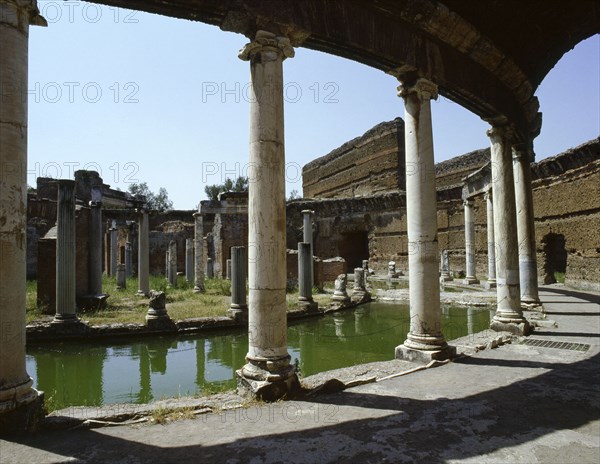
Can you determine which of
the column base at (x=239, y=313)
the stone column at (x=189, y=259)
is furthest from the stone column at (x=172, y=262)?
the column base at (x=239, y=313)

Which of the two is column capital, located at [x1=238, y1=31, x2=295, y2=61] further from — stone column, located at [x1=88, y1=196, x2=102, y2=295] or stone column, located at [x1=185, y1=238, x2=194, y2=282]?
stone column, located at [x1=185, y1=238, x2=194, y2=282]

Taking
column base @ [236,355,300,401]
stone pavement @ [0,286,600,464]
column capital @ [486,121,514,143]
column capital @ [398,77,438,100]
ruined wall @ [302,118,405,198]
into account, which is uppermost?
ruined wall @ [302,118,405,198]

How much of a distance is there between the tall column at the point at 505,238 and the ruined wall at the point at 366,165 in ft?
77.2

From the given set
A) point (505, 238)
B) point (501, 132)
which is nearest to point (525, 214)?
point (505, 238)

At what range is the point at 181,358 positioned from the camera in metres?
7.89

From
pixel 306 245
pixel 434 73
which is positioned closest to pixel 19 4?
pixel 434 73

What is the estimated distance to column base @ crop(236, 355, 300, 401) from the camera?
12.7ft

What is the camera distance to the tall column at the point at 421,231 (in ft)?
17.7

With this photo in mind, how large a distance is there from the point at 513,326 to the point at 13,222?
7.28 metres

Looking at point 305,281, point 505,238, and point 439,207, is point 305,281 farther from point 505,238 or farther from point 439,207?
point 439,207

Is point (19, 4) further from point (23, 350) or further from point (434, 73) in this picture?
point (434, 73)

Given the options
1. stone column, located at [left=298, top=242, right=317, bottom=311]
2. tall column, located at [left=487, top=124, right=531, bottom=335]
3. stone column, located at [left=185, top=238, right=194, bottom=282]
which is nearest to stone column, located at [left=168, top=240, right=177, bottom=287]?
stone column, located at [left=185, top=238, right=194, bottom=282]

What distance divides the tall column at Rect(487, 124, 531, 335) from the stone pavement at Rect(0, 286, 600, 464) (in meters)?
2.60

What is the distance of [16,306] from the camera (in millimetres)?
3309
